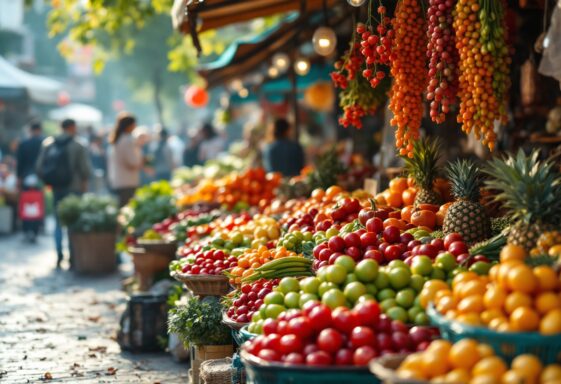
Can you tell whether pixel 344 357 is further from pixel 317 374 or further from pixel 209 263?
pixel 209 263

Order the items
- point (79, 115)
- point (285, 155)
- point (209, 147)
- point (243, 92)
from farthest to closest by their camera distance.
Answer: point (79, 115) → point (209, 147) → point (243, 92) → point (285, 155)

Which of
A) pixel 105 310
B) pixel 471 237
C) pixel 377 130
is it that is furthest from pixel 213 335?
pixel 377 130

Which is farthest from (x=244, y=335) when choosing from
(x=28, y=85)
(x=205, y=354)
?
(x=28, y=85)

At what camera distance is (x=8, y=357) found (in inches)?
300

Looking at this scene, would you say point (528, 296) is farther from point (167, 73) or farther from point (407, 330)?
point (167, 73)

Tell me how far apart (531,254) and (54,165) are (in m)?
10.6

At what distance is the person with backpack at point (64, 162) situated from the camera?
44.6ft

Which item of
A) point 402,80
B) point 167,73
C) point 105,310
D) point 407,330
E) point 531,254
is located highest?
point 167,73

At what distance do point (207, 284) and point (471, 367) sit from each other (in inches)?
138

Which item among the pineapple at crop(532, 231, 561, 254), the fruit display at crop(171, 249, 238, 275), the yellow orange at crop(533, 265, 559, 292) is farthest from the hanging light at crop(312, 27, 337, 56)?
the yellow orange at crop(533, 265, 559, 292)

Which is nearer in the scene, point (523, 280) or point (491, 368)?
point (491, 368)

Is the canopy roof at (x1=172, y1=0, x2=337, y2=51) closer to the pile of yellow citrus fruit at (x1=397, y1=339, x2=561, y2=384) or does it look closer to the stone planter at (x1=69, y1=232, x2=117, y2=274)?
the pile of yellow citrus fruit at (x1=397, y1=339, x2=561, y2=384)

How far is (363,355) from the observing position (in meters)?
3.85

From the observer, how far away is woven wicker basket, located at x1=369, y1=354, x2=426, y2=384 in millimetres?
3341
